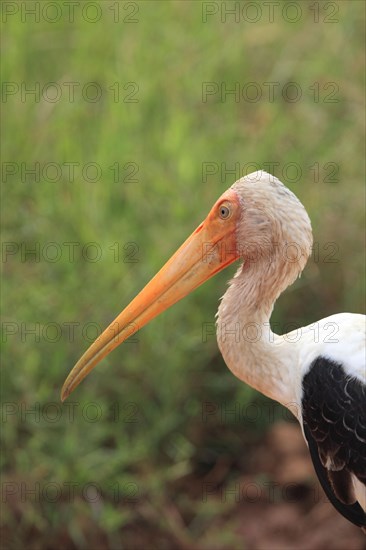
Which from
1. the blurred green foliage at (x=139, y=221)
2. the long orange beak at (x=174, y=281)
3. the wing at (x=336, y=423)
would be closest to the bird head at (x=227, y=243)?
the long orange beak at (x=174, y=281)

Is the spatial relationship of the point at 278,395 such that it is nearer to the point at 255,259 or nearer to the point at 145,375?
the point at 255,259

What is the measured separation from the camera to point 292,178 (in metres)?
6.33

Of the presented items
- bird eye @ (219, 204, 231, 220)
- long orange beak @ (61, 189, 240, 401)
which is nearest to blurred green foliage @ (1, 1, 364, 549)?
long orange beak @ (61, 189, 240, 401)

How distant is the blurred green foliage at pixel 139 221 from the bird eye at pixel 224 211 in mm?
1556

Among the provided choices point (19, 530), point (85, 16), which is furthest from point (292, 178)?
point (19, 530)

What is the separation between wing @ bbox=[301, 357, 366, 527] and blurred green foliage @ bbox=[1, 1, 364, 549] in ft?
4.52

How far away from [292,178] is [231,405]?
1411 millimetres

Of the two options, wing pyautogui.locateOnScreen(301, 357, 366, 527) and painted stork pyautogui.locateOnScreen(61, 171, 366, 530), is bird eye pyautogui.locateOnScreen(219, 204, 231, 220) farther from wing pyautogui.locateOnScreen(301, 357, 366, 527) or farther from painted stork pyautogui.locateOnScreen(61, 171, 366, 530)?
wing pyautogui.locateOnScreen(301, 357, 366, 527)

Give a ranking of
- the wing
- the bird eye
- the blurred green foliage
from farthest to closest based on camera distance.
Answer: the blurred green foliage
the bird eye
the wing

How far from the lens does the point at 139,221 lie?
5.93m

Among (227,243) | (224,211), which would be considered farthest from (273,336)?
(224,211)

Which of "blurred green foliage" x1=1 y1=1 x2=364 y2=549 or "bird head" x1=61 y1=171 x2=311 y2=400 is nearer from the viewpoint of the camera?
"bird head" x1=61 y1=171 x2=311 y2=400

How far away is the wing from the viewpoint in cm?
388

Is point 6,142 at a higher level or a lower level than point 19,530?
higher
